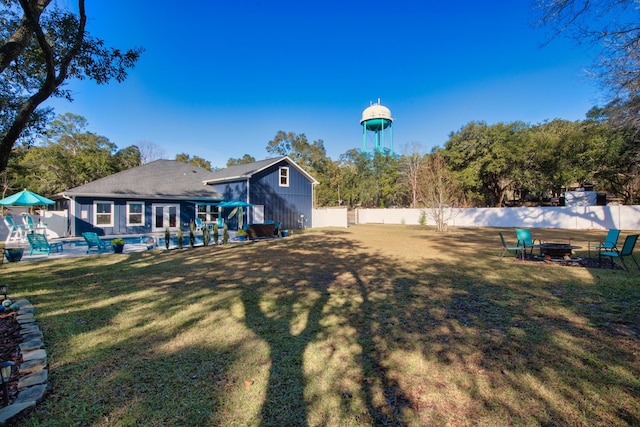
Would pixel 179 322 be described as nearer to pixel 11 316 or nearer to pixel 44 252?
pixel 11 316

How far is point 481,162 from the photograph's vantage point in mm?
27844

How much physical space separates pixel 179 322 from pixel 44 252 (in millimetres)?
9969

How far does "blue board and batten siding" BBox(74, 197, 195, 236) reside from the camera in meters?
16.5

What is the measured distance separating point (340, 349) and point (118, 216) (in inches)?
727

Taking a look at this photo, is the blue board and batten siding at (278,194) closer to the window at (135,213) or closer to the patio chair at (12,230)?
the window at (135,213)

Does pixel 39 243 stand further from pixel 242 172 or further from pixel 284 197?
pixel 284 197

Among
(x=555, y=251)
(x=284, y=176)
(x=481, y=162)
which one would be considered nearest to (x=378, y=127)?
(x=481, y=162)

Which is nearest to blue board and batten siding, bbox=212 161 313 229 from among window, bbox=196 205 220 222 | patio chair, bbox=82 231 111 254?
window, bbox=196 205 220 222

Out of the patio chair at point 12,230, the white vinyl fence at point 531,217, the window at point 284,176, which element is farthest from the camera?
the window at point 284,176

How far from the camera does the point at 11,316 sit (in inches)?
186

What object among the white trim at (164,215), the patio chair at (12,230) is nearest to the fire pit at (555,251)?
the white trim at (164,215)

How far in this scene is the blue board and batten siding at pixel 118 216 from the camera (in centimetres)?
1647

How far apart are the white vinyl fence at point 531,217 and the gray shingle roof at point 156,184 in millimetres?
9593

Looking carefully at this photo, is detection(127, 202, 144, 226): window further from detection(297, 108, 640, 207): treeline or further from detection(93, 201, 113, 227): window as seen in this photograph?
detection(297, 108, 640, 207): treeline
